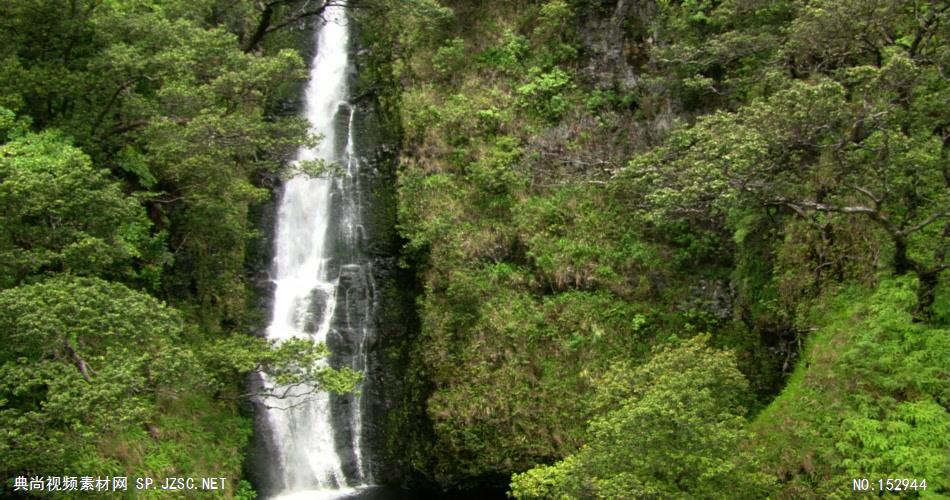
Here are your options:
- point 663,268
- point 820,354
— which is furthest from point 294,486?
point 820,354

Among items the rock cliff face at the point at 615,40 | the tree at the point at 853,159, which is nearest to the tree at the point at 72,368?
the tree at the point at 853,159

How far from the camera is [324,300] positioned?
20.4 metres

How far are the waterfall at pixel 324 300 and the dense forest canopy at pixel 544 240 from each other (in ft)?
3.50

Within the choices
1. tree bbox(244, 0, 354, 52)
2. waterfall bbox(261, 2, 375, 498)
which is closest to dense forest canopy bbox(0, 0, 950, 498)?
tree bbox(244, 0, 354, 52)

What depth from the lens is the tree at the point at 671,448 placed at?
33.5 feet

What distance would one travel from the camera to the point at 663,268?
1814cm

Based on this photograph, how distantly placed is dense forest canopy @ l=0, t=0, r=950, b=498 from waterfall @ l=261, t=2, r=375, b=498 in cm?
107

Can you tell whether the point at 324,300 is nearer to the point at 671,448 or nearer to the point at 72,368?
the point at 72,368

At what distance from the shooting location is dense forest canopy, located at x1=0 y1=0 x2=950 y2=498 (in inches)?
428

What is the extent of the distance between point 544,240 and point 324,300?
6.55 metres

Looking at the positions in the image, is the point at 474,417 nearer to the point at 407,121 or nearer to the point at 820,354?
the point at 820,354

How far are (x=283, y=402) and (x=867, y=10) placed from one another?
52.5ft

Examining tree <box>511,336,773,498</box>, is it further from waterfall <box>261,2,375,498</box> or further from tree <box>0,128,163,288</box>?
tree <box>0,128,163,288</box>

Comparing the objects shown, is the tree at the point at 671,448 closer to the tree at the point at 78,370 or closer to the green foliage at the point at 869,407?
the green foliage at the point at 869,407
